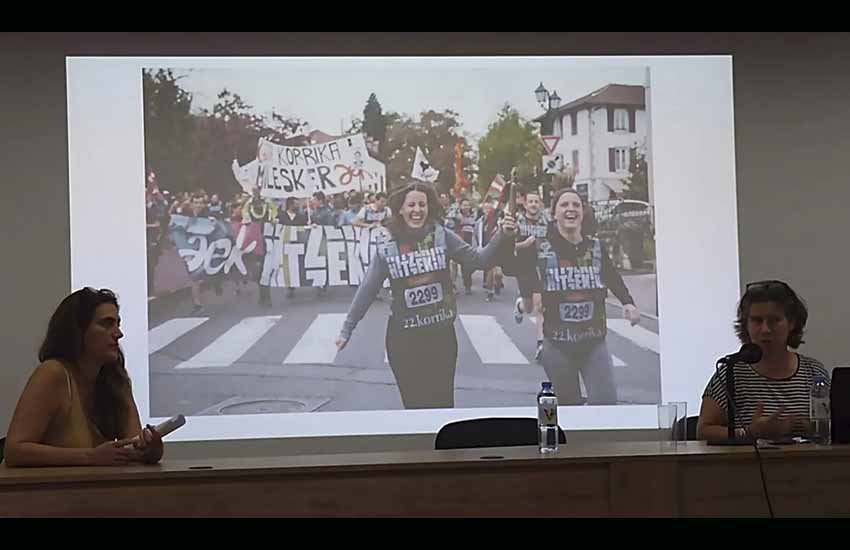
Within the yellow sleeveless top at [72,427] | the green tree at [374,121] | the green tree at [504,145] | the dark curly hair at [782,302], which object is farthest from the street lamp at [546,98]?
the yellow sleeveless top at [72,427]

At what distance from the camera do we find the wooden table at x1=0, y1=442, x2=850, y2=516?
2.80 metres

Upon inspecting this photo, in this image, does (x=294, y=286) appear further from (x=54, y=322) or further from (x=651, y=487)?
(x=651, y=487)

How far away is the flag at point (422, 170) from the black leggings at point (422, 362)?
0.63 meters

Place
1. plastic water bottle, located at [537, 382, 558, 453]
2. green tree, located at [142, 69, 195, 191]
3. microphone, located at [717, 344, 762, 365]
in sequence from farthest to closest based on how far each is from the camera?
green tree, located at [142, 69, 195, 191]
plastic water bottle, located at [537, 382, 558, 453]
microphone, located at [717, 344, 762, 365]

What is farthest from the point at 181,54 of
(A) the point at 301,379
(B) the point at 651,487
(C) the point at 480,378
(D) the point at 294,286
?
(B) the point at 651,487

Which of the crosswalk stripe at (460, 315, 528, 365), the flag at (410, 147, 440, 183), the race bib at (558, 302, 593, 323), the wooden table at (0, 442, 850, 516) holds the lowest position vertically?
the wooden table at (0, 442, 850, 516)

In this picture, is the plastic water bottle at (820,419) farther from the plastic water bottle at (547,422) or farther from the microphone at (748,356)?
the plastic water bottle at (547,422)

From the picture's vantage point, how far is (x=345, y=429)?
491cm

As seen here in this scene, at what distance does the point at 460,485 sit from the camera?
292cm

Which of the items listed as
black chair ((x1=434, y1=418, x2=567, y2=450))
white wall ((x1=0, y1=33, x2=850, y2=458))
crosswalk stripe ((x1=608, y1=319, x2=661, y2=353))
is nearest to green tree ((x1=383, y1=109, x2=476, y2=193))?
white wall ((x1=0, y1=33, x2=850, y2=458))

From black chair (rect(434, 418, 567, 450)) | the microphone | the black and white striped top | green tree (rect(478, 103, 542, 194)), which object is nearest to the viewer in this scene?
the microphone

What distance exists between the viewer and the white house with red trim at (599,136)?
495cm

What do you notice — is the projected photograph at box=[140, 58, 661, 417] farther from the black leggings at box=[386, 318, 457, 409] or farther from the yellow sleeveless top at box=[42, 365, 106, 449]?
the yellow sleeveless top at box=[42, 365, 106, 449]
